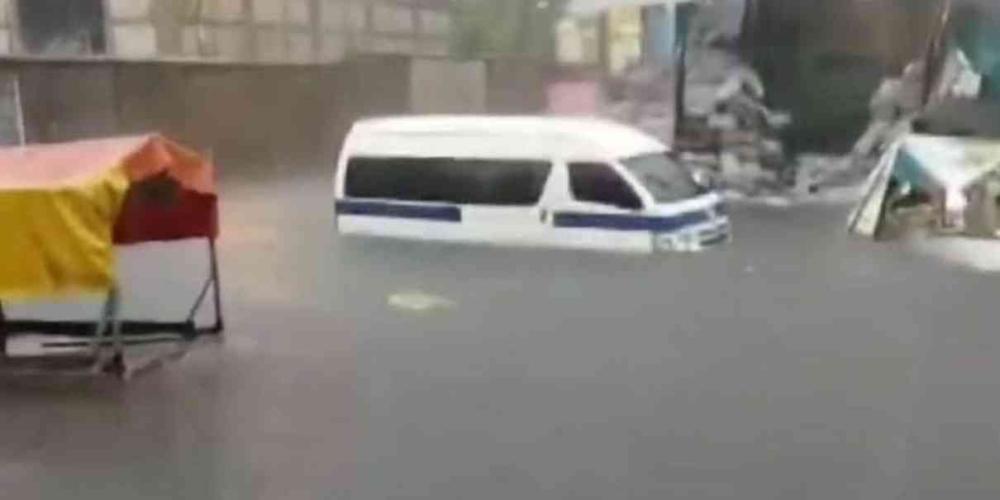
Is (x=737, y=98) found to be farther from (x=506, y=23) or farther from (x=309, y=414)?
(x=309, y=414)

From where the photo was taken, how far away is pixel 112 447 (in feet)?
3.00

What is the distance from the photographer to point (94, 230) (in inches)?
40.4

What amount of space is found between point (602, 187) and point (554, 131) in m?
0.06

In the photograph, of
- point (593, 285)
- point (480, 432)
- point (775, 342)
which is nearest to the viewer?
point (480, 432)

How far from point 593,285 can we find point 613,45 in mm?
203

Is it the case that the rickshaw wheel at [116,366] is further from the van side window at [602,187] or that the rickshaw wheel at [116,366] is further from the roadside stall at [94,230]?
the van side window at [602,187]

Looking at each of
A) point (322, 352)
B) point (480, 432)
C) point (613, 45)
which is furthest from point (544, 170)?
point (480, 432)

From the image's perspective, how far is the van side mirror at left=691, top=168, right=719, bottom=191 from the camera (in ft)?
3.95

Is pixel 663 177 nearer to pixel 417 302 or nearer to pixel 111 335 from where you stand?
pixel 417 302

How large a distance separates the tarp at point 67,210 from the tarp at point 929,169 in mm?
523

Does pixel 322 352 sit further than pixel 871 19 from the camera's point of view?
No

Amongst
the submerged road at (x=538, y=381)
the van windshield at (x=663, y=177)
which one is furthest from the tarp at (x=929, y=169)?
the van windshield at (x=663, y=177)

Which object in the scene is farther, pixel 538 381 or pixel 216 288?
pixel 216 288

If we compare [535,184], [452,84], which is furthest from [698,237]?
[452,84]
